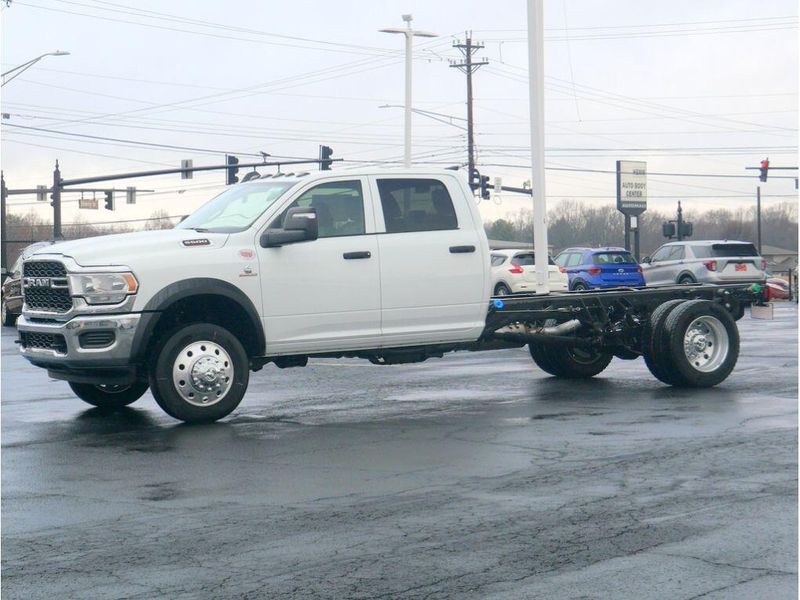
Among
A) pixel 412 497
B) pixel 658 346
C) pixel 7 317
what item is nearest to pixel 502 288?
pixel 7 317

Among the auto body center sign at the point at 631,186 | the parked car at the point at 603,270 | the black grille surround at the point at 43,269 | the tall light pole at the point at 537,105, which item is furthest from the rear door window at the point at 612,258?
the auto body center sign at the point at 631,186

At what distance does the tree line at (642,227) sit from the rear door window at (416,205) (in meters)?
88.8

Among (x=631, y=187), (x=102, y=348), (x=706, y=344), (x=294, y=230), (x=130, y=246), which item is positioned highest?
(x=631, y=187)

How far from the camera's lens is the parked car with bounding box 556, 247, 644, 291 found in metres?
40.9

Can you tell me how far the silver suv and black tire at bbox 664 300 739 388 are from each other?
1034 inches

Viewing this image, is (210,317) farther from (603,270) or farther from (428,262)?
(603,270)

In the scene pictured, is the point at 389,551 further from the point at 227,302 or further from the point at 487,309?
the point at 487,309

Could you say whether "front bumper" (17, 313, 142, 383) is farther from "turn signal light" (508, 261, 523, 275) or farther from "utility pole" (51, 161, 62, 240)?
"utility pole" (51, 161, 62, 240)

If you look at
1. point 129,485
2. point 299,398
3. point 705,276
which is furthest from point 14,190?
point 129,485

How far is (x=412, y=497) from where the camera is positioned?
765 centimetres

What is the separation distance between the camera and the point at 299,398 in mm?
13406

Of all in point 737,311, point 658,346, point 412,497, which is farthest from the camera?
point 737,311

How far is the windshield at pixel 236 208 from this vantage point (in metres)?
11.8

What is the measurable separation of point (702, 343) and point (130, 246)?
6298 mm
